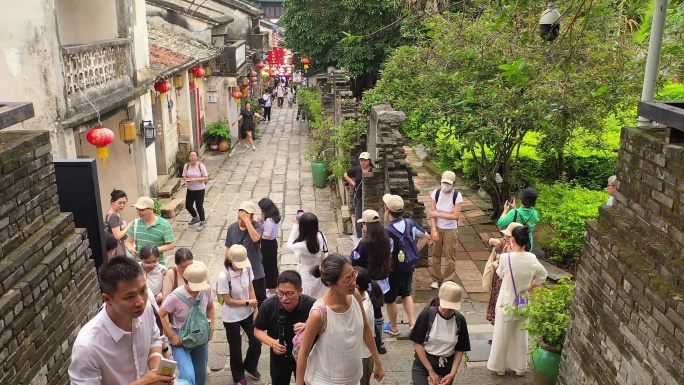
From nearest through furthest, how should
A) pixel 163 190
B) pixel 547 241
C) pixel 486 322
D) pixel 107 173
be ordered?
pixel 486 322 < pixel 547 241 < pixel 107 173 < pixel 163 190

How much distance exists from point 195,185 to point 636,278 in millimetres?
9053

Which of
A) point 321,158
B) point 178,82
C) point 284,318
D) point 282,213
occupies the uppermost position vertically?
point 178,82

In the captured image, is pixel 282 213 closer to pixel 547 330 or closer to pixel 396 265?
pixel 396 265

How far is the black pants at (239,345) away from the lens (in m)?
5.85

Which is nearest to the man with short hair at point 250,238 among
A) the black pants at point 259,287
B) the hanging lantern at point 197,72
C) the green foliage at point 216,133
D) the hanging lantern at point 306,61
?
the black pants at point 259,287

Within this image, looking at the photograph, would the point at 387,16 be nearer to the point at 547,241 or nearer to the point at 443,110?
the point at 443,110

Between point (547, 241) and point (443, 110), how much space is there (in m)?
2.69

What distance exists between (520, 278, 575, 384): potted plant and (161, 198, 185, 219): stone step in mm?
8993

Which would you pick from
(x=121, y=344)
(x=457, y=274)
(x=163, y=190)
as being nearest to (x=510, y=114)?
(x=457, y=274)

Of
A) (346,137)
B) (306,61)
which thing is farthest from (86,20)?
(306,61)

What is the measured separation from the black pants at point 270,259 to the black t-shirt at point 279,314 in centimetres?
277

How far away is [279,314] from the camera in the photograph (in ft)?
15.4

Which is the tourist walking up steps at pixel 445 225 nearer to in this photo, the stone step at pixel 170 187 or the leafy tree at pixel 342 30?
the stone step at pixel 170 187

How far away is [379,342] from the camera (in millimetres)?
6277
